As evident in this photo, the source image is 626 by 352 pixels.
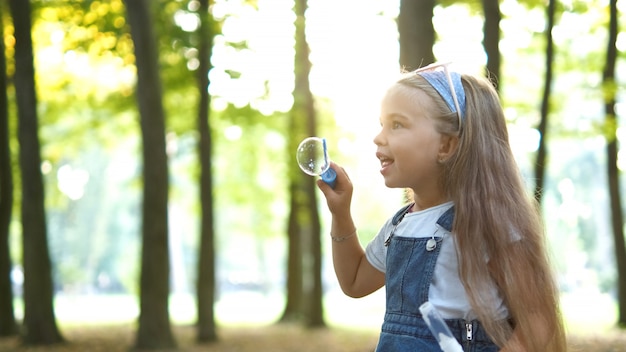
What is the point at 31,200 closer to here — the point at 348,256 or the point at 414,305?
the point at 348,256

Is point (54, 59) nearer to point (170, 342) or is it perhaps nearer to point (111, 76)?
point (111, 76)

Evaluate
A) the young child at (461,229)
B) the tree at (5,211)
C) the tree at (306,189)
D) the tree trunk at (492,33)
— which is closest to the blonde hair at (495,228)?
the young child at (461,229)

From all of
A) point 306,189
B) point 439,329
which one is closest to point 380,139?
point 439,329

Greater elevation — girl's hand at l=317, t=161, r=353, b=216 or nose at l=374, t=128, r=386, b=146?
nose at l=374, t=128, r=386, b=146

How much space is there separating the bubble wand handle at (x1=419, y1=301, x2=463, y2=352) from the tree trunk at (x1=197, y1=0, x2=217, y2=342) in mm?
13937

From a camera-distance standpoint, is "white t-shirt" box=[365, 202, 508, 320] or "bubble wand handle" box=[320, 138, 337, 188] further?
"bubble wand handle" box=[320, 138, 337, 188]

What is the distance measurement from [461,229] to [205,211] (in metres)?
14.1

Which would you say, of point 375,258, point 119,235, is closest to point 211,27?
point 375,258

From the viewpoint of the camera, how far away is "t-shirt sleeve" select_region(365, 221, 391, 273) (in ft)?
9.10

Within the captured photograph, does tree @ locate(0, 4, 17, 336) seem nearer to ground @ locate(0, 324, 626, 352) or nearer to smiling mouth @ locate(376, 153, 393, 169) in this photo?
ground @ locate(0, 324, 626, 352)

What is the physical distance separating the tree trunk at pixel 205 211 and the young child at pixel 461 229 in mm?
13592

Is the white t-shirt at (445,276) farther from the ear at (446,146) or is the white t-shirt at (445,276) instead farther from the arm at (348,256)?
the arm at (348,256)

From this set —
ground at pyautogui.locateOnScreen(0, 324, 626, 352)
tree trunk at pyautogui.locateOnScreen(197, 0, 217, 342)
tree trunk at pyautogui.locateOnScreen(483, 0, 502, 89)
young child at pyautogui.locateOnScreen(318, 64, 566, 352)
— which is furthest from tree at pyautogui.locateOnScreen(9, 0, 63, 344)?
young child at pyautogui.locateOnScreen(318, 64, 566, 352)

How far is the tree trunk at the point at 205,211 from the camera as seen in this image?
16250mm
